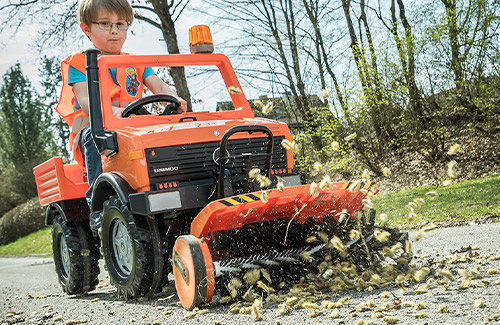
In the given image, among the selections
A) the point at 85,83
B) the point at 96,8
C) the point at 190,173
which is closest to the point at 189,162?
the point at 190,173

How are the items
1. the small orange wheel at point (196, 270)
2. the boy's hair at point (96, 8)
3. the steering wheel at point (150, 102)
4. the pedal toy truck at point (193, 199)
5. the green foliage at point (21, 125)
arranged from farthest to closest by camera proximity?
the green foliage at point (21, 125) < the boy's hair at point (96, 8) < the steering wheel at point (150, 102) < the pedal toy truck at point (193, 199) < the small orange wheel at point (196, 270)

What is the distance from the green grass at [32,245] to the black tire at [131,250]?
49.6 feet

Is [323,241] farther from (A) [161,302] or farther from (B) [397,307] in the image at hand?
(A) [161,302]

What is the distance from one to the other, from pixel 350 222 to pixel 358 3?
50.5 feet

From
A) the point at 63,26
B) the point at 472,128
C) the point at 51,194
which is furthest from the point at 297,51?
the point at 51,194

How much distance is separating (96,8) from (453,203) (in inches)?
294

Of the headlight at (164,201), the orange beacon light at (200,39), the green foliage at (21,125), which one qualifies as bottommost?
the headlight at (164,201)

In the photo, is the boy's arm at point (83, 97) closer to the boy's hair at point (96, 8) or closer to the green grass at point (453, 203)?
the boy's hair at point (96, 8)

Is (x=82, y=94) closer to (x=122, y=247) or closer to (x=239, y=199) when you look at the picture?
(x=122, y=247)

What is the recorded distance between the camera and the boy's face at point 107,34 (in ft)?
16.9

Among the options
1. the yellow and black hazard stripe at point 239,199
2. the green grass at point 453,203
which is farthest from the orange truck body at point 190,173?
the green grass at point 453,203

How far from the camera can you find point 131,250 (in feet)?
15.2

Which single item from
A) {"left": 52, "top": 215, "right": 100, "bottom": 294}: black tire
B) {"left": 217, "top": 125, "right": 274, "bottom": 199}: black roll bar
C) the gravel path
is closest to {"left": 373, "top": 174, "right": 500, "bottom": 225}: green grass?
the gravel path

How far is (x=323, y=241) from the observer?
4520 millimetres
